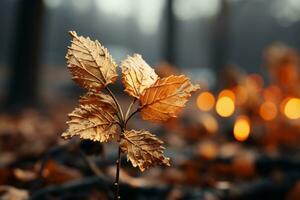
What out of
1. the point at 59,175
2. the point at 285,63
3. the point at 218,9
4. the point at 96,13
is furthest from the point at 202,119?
the point at 96,13

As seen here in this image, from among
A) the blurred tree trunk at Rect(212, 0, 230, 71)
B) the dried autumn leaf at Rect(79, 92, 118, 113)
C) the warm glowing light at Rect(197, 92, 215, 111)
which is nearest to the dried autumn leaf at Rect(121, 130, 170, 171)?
the dried autumn leaf at Rect(79, 92, 118, 113)

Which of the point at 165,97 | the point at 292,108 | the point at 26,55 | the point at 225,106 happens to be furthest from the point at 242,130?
the point at 26,55

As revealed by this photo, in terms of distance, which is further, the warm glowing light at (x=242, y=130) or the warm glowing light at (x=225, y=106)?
the warm glowing light at (x=225, y=106)

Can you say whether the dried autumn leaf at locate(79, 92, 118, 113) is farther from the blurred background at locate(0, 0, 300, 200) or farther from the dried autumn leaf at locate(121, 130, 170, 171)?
the blurred background at locate(0, 0, 300, 200)

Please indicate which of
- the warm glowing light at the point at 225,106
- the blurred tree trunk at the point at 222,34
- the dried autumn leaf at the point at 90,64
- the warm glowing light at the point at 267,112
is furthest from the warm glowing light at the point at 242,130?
the blurred tree trunk at the point at 222,34

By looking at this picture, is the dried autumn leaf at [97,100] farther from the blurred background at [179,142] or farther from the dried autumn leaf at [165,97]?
the blurred background at [179,142]

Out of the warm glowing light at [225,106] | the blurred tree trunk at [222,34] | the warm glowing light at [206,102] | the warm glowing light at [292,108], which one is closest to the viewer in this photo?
the warm glowing light at [225,106]
